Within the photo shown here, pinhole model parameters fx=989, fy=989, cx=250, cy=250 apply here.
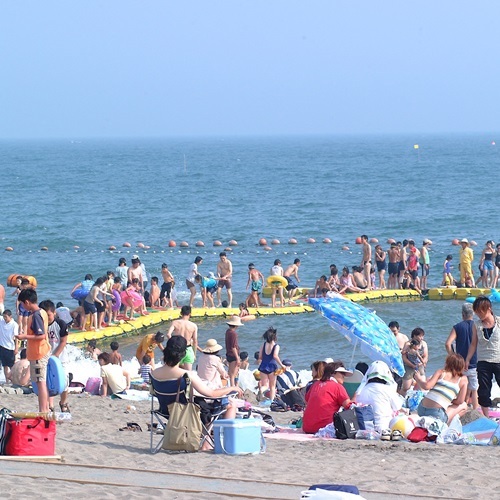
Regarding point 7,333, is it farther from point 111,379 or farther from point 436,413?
point 436,413

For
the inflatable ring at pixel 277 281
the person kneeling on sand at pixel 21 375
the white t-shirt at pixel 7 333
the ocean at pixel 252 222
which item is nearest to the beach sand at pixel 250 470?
the person kneeling on sand at pixel 21 375

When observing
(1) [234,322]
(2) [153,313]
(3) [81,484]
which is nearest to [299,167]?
(2) [153,313]

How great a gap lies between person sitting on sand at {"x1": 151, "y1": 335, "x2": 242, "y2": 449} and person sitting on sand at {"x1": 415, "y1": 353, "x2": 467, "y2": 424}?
2.17 meters

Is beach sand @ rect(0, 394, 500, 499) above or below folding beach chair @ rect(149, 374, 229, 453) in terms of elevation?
below

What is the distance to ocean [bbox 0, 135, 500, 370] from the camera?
21906 millimetres

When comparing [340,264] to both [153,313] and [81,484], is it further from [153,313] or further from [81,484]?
[81,484]

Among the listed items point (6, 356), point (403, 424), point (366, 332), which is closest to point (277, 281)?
point (6, 356)

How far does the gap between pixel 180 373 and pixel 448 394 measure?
284 cm

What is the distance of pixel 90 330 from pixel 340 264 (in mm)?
15226

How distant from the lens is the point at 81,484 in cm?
723

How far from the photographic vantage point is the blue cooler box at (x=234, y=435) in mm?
8578

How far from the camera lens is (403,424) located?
9625 mm

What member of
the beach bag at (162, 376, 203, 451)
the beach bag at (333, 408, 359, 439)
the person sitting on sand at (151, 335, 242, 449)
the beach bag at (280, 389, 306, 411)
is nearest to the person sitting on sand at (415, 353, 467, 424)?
the beach bag at (333, 408, 359, 439)

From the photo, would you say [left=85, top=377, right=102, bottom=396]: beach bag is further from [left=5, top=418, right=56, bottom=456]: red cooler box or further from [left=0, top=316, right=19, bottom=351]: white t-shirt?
[left=5, top=418, right=56, bottom=456]: red cooler box
